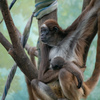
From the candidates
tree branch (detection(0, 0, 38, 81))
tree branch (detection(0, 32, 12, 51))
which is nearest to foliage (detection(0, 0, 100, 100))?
tree branch (detection(0, 32, 12, 51))

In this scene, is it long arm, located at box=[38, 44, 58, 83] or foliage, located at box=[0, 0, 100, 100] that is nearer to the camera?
long arm, located at box=[38, 44, 58, 83]

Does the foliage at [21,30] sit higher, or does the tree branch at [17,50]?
the tree branch at [17,50]

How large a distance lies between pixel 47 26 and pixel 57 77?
520 millimetres

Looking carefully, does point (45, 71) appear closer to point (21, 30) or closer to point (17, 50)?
point (17, 50)

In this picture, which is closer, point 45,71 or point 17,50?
point 17,50

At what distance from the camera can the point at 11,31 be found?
1.87 metres

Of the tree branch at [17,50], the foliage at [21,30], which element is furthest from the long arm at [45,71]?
the foliage at [21,30]

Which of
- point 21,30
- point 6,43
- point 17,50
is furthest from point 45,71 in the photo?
point 21,30

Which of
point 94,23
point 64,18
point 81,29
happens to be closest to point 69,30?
point 81,29

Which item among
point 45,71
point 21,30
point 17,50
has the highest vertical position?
point 17,50

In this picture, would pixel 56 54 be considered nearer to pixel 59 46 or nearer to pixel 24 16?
pixel 59 46

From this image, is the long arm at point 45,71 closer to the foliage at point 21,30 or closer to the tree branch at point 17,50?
the tree branch at point 17,50

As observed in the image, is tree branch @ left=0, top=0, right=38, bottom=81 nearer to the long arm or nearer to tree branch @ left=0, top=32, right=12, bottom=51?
the long arm

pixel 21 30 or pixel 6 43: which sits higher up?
pixel 6 43
